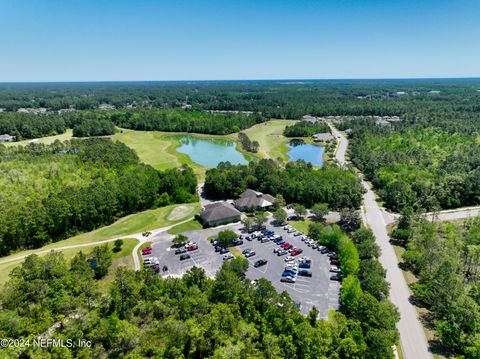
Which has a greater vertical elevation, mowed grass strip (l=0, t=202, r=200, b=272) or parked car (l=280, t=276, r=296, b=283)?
parked car (l=280, t=276, r=296, b=283)

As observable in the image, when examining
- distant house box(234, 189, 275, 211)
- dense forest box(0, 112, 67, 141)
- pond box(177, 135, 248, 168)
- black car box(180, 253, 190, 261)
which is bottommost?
pond box(177, 135, 248, 168)

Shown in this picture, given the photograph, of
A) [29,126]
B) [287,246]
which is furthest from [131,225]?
[29,126]

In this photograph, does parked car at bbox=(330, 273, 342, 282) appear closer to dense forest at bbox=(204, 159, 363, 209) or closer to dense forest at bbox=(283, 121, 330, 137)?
dense forest at bbox=(204, 159, 363, 209)

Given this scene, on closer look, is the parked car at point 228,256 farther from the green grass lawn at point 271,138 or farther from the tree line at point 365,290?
the green grass lawn at point 271,138

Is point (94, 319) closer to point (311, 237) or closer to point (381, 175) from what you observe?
point (311, 237)

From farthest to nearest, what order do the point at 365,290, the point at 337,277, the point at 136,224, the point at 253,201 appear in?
the point at 253,201, the point at 136,224, the point at 337,277, the point at 365,290

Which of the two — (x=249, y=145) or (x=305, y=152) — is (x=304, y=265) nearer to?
(x=249, y=145)

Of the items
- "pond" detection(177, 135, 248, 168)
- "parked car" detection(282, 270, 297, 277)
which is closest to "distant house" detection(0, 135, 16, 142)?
"pond" detection(177, 135, 248, 168)

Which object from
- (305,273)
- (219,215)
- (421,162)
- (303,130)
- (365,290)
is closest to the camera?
(365,290)
